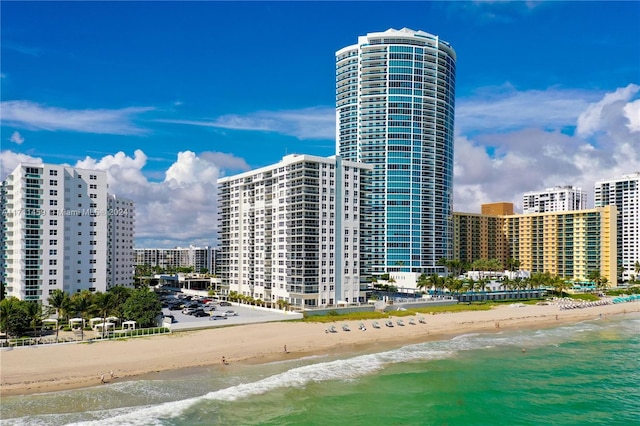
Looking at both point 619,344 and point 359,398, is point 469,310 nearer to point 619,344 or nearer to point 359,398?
point 619,344

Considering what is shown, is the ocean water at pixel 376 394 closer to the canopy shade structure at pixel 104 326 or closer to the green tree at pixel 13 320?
the canopy shade structure at pixel 104 326

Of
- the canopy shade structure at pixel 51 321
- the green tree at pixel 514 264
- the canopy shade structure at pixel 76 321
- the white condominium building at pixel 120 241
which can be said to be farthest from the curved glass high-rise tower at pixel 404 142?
the canopy shade structure at pixel 76 321

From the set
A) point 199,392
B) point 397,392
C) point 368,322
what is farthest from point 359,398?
point 368,322

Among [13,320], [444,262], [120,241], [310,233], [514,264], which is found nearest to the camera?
[13,320]

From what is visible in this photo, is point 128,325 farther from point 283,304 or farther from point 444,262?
point 444,262

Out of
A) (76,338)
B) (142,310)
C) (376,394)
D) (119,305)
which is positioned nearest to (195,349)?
(142,310)
